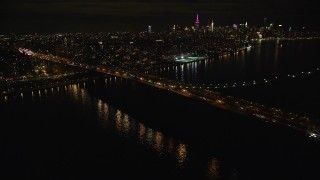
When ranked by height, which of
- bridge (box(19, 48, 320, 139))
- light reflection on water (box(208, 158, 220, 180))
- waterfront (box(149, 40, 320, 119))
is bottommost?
waterfront (box(149, 40, 320, 119))

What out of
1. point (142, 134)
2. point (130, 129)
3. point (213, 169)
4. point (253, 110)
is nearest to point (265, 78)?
point (253, 110)

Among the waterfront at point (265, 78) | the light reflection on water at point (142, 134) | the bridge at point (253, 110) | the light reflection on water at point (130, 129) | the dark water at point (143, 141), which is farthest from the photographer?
the waterfront at point (265, 78)

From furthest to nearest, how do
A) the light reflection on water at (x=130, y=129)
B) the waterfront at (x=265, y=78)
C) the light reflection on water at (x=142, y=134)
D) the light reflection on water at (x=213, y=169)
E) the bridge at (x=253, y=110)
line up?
the waterfront at (x=265, y=78), the light reflection on water at (x=142, y=134), the light reflection on water at (x=130, y=129), the bridge at (x=253, y=110), the light reflection on water at (x=213, y=169)

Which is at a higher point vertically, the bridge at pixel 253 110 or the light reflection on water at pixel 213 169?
the bridge at pixel 253 110

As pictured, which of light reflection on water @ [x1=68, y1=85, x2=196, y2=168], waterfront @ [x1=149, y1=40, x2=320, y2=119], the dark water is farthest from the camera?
waterfront @ [x1=149, y1=40, x2=320, y2=119]

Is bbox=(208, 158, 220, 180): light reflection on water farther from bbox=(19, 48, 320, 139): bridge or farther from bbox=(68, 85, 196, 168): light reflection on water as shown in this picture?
bbox=(19, 48, 320, 139): bridge

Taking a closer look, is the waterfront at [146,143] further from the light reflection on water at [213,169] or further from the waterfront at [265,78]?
the waterfront at [265,78]

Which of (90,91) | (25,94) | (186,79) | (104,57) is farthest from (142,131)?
(104,57)

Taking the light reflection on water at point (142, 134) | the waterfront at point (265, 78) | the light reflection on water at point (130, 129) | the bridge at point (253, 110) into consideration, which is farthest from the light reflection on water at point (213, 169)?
the waterfront at point (265, 78)

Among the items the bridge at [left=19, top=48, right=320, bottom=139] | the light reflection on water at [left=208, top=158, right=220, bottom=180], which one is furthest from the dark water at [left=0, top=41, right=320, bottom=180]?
the bridge at [left=19, top=48, right=320, bottom=139]
